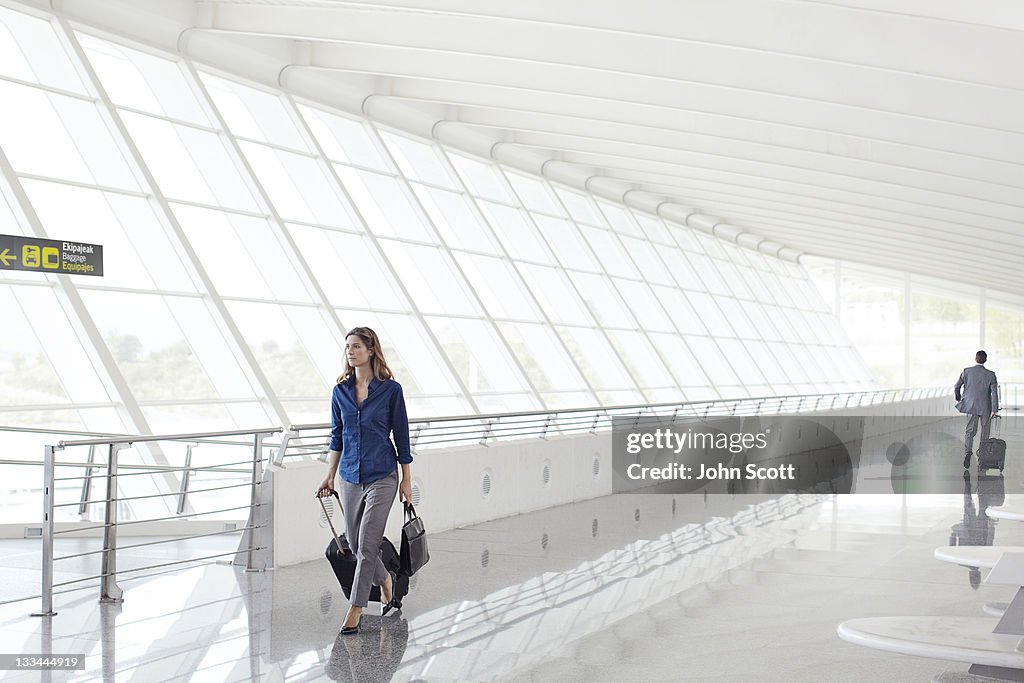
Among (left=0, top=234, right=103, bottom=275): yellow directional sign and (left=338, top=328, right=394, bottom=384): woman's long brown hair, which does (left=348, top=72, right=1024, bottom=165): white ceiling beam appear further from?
(left=338, top=328, right=394, bottom=384): woman's long brown hair

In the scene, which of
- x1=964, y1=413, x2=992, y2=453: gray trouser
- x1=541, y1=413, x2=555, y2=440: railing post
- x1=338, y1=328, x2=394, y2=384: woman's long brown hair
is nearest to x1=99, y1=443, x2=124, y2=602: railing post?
x1=338, y1=328, x2=394, y2=384: woman's long brown hair

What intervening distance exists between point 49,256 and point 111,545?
3051 millimetres

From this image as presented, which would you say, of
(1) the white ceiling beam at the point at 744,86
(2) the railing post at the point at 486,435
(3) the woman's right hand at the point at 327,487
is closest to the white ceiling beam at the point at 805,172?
(1) the white ceiling beam at the point at 744,86

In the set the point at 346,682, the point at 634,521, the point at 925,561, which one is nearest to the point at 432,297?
the point at 634,521

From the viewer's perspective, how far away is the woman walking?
6.95 meters

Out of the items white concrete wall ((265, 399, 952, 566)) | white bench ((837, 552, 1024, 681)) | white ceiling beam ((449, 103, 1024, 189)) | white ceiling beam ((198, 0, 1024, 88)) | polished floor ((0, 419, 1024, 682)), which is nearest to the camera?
white bench ((837, 552, 1024, 681))

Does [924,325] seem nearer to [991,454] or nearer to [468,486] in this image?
[991,454]

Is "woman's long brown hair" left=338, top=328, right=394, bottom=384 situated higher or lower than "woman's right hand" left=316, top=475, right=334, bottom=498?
higher

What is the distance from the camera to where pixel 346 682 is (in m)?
5.66

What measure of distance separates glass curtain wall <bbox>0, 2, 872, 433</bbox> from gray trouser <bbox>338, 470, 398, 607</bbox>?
11.7ft

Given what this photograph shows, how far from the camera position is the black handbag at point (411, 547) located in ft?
24.3

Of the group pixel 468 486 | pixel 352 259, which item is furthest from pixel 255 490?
pixel 352 259

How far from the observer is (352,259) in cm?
1619

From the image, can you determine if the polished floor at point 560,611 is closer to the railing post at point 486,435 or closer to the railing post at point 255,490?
the railing post at point 255,490
